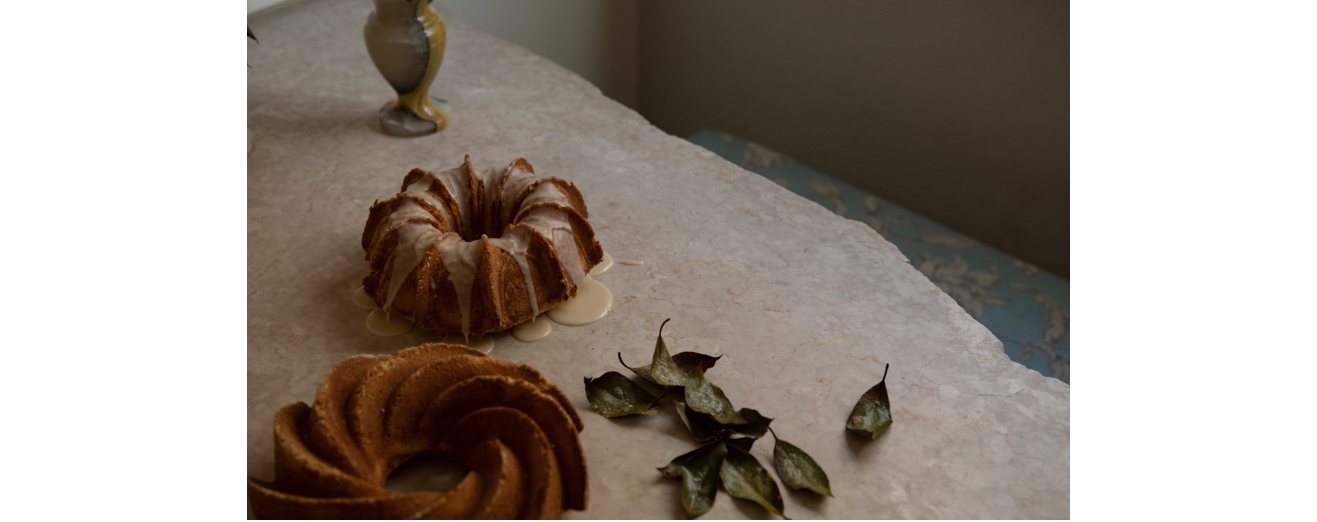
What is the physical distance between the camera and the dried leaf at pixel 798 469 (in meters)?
1.33

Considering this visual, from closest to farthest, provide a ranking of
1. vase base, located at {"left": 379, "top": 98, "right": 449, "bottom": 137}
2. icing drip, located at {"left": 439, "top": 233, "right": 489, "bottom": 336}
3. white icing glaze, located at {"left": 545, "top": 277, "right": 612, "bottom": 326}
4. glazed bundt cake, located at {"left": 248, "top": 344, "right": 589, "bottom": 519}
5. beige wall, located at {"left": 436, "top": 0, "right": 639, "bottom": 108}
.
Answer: glazed bundt cake, located at {"left": 248, "top": 344, "right": 589, "bottom": 519}
icing drip, located at {"left": 439, "top": 233, "right": 489, "bottom": 336}
white icing glaze, located at {"left": 545, "top": 277, "right": 612, "bottom": 326}
vase base, located at {"left": 379, "top": 98, "right": 449, "bottom": 137}
beige wall, located at {"left": 436, "top": 0, "right": 639, "bottom": 108}

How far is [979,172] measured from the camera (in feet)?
9.48

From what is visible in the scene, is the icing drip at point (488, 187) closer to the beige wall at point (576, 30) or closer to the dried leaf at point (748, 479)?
the dried leaf at point (748, 479)

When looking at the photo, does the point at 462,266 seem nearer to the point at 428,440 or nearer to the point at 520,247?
the point at 520,247

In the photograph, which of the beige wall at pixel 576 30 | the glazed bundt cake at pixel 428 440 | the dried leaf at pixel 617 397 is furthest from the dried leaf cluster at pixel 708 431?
the beige wall at pixel 576 30

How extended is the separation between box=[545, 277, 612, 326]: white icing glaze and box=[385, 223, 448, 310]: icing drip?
0.81 feet

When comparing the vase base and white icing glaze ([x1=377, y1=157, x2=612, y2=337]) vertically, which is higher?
white icing glaze ([x1=377, y1=157, x2=612, y2=337])

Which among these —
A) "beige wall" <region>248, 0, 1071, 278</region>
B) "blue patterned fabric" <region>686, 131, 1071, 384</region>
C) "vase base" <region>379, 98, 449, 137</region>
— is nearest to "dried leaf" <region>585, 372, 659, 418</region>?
"vase base" <region>379, 98, 449, 137</region>

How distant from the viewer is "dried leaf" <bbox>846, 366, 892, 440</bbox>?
144 centimetres

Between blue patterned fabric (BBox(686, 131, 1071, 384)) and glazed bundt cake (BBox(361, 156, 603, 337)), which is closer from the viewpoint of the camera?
glazed bundt cake (BBox(361, 156, 603, 337))

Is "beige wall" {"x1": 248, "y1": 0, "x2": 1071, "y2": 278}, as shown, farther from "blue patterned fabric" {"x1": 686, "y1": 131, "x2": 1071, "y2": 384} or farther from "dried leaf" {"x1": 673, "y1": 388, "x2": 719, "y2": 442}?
"dried leaf" {"x1": 673, "y1": 388, "x2": 719, "y2": 442}

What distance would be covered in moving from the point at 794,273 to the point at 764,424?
0.46 meters

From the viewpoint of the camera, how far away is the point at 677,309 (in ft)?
5.60

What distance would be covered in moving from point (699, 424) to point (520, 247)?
1.45 ft
